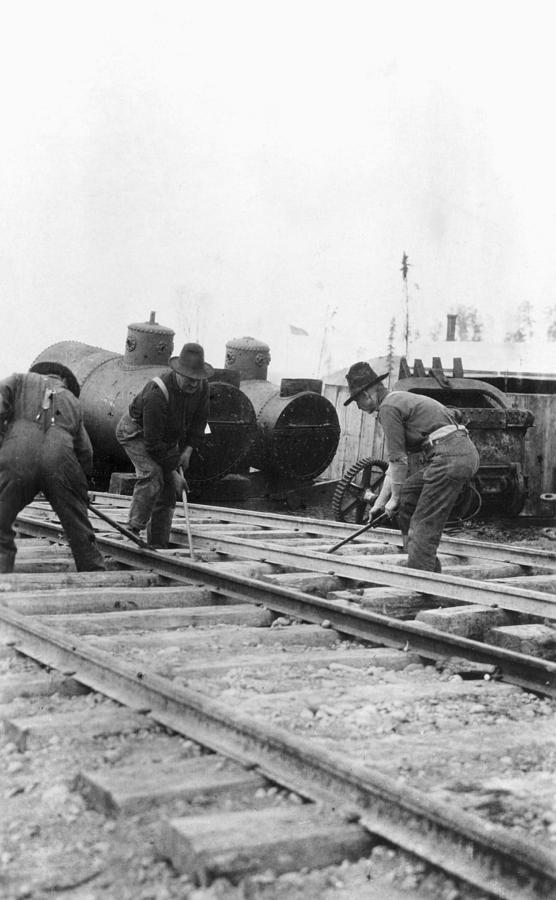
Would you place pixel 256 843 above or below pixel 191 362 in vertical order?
below

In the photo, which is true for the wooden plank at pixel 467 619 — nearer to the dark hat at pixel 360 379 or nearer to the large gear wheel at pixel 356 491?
the dark hat at pixel 360 379

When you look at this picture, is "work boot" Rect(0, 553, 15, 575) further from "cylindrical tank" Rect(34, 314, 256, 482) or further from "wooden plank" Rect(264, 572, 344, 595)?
"cylindrical tank" Rect(34, 314, 256, 482)

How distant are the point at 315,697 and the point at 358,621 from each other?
52.4 inches

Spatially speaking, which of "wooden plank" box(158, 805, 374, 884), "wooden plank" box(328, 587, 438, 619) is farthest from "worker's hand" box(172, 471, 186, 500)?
"wooden plank" box(158, 805, 374, 884)

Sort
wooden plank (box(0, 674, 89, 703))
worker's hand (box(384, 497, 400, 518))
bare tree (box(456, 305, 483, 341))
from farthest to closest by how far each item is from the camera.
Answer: bare tree (box(456, 305, 483, 341)), worker's hand (box(384, 497, 400, 518)), wooden plank (box(0, 674, 89, 703))

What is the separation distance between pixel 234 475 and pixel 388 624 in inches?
349

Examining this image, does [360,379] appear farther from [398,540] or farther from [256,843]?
[256,843]

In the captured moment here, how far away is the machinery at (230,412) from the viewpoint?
43.7 feet

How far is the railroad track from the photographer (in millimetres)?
2934

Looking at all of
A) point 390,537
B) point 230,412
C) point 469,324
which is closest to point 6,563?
point 390,537

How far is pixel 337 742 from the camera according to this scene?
3.89m

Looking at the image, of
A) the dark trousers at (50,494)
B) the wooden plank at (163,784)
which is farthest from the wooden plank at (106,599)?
the wooden plank at (163,784)

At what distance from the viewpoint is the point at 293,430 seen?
14594 mm

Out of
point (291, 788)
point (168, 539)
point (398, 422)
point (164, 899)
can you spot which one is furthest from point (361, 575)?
point (164, 899)
